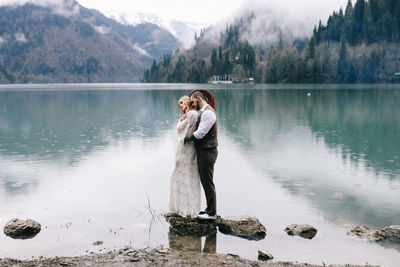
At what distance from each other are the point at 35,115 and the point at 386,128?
3448 cm

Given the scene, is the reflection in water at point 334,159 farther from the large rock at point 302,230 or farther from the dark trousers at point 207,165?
the dark trousers at point 207,165

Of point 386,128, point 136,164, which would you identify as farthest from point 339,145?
point 136,164

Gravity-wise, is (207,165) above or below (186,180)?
above

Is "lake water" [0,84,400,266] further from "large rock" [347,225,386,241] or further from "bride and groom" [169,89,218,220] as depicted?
"bride and groom" [169,89,218,220]

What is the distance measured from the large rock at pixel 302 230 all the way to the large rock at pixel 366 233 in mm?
901

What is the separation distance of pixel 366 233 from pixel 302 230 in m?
1.50

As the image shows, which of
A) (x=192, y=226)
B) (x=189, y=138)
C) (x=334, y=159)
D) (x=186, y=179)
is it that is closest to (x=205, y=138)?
(x=189, y=138)

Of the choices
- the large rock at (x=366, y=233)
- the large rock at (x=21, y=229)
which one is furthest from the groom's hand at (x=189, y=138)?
the large rock at (x=366, y=233)

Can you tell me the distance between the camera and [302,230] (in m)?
10.3

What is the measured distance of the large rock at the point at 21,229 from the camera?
10070 millimetres

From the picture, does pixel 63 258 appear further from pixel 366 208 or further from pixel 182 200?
pixel 366 208

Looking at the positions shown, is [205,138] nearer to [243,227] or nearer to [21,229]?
[243,227]

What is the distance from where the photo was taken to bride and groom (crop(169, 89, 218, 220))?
9.88 metres

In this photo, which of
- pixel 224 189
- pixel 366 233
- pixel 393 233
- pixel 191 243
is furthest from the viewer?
pixel 224 189
